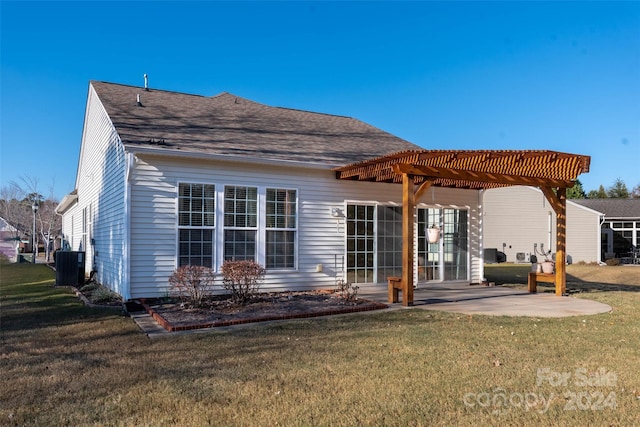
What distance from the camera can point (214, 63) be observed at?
59.0ft

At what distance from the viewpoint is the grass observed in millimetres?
3385

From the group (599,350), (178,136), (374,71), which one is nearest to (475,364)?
(599,350)

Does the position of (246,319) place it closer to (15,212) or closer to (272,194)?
(272,194)

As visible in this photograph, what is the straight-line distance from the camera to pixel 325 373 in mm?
4355

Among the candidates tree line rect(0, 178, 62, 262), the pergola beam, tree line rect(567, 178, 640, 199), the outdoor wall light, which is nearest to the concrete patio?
the outdoor wall light

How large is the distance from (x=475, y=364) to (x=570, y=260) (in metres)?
25.3

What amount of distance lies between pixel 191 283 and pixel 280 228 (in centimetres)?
270

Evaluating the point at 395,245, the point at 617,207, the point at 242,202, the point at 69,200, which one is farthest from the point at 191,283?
the point at 617,207

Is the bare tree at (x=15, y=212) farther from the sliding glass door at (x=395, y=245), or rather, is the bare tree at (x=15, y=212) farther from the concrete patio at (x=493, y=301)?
the concrete patio at (x=493, y=301)

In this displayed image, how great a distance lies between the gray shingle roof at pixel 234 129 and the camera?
9500 millimetres

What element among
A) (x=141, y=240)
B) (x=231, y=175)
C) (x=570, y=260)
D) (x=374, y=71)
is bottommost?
(x=570, y=260)

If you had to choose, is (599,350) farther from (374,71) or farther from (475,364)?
(374,71)

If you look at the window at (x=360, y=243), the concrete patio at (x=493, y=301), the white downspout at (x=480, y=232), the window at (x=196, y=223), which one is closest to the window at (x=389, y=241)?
the window at (x=360, y=243)

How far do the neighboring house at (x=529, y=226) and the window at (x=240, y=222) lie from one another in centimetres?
2092
